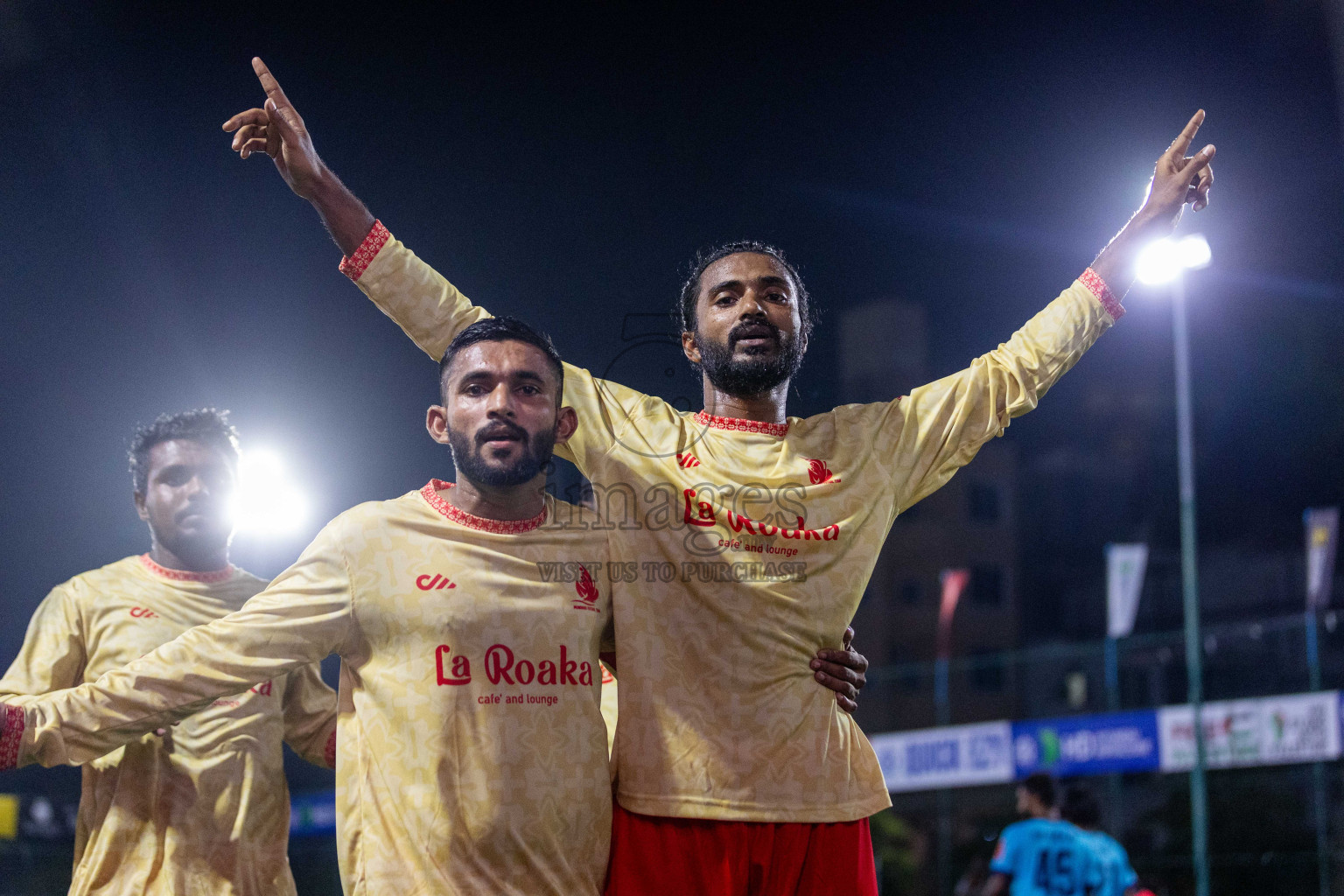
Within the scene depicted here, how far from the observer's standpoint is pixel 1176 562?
2950cm

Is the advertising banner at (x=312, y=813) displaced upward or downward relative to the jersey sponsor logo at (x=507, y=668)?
downward

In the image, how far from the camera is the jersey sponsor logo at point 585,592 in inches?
121

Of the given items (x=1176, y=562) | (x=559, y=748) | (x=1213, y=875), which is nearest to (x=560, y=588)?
(x=559, y=748)

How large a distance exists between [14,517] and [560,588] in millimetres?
10698

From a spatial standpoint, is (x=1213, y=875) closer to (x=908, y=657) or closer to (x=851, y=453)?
(x=851, y=453)

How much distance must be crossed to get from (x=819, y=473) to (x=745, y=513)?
0.27 m

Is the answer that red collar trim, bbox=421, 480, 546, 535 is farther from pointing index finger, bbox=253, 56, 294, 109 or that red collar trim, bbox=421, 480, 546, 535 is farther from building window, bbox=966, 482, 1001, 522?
building window, bbox=966, 482, 1001, 522

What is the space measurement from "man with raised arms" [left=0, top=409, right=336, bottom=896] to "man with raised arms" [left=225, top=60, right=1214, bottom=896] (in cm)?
130

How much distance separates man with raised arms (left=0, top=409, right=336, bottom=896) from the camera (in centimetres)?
375

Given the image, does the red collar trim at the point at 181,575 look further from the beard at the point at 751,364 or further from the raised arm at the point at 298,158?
the beard at the point at 751,364

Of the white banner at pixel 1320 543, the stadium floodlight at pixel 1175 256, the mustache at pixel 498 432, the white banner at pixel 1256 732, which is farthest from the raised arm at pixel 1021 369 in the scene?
the white banner at pixel 1320 543

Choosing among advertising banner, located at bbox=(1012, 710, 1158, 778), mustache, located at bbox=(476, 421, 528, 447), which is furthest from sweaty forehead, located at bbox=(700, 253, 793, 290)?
advertising banner, located at bbox=(1012, 710, 1158, 778)

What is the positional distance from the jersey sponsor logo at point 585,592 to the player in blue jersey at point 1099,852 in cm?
573

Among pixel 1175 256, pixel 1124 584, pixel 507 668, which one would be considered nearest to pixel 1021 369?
pixel 507 668
